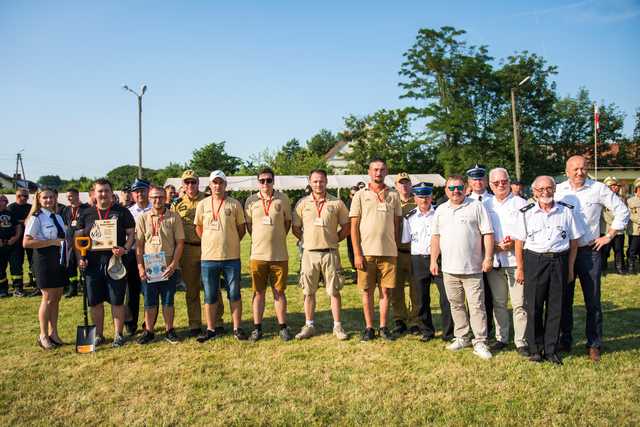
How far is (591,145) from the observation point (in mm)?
48438

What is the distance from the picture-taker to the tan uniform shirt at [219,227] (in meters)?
5.73

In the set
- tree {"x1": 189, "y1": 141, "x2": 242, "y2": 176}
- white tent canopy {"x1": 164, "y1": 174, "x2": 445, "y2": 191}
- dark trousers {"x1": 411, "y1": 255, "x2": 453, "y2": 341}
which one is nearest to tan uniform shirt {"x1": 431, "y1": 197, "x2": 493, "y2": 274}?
dark trousers {"x1": 411, "y1": 255, "x2": 453, "y2": 341}

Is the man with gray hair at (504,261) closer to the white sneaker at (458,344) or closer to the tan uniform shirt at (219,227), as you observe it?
the white sneaker at (458,344)

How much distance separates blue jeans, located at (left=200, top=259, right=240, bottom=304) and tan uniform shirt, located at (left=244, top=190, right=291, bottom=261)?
1.00ft

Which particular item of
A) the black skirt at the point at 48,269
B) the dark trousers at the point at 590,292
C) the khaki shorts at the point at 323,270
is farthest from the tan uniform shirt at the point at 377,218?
the black skirt at the point at 48,269

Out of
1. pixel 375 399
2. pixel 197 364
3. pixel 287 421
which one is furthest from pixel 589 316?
pixel 197 364

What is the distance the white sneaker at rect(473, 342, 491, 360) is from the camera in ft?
16.4

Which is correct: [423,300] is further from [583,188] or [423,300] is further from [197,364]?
[197,364]

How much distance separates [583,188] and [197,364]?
5.09 meters

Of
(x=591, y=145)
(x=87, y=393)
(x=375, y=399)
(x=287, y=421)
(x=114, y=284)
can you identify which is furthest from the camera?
(x=591, y=145)

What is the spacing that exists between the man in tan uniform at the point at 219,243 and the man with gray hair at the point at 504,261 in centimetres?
327

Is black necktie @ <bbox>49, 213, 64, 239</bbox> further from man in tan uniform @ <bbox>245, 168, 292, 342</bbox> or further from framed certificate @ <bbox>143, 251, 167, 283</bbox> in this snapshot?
man in tan uniform @ <bbox>245, 168, 292, 342</bbox>

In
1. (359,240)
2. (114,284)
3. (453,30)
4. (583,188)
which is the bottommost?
(114,284)

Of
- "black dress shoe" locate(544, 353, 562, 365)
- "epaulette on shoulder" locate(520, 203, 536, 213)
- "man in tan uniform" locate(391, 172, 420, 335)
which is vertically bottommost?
"black dress shoe" locate(544, 353, 562, 365)
